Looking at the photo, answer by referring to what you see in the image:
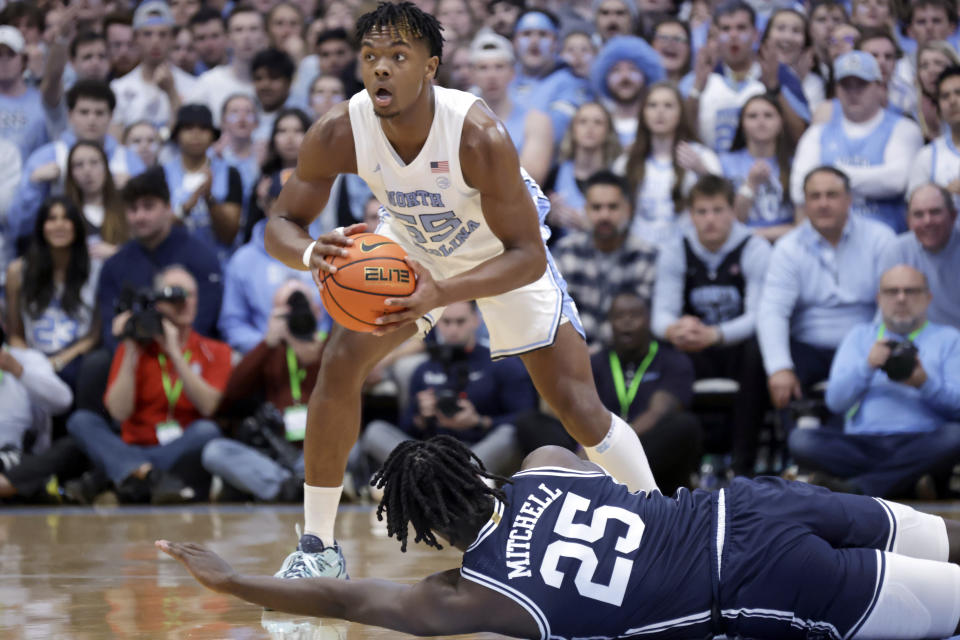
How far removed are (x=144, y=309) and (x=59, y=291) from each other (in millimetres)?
839

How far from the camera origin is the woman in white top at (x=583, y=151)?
24.3 ft

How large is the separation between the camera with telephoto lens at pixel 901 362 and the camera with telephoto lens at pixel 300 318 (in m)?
2.93

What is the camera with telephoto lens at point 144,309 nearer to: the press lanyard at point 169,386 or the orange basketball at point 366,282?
the press lanyard at point 169,386

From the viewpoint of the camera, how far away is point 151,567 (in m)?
4.45

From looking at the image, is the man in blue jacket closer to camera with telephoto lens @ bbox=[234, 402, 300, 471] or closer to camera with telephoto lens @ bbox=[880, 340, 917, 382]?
camera with telephoto lens @ bbox=[234, 402, 300, 471]

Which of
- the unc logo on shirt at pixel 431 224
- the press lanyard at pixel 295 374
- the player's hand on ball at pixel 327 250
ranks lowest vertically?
the press lanyard at pixel 295 374

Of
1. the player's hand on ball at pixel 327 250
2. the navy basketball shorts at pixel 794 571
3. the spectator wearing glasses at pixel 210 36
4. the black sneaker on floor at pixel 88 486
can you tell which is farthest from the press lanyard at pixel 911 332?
the spectator wearing glasses at pixel 210 36

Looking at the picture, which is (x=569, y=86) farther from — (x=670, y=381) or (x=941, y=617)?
(x=941, y=617)

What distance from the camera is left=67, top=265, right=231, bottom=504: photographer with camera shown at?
6.77m

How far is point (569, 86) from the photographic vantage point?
7957mm

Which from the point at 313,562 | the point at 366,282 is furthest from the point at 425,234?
the point at 313,562

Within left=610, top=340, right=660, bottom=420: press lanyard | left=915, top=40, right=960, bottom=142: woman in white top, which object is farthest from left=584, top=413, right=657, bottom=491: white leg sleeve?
left=915, top=40, right=960, bottom=142: woman in white top

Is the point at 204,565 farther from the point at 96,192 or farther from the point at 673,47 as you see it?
the point at 673,47

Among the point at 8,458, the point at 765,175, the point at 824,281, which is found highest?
the point at 765,175
